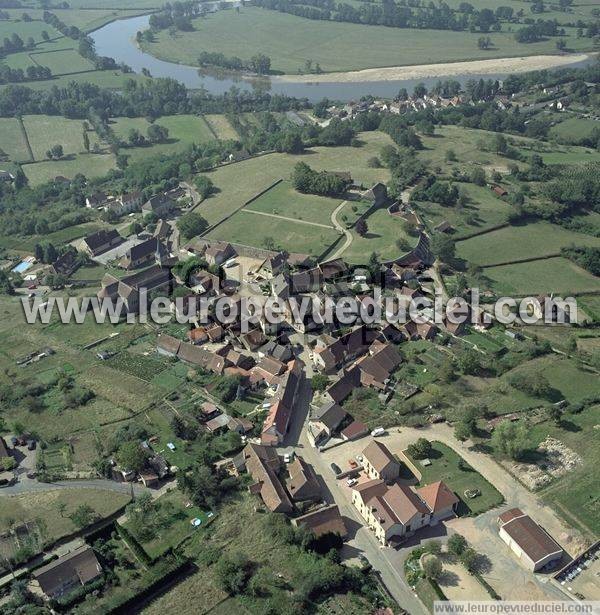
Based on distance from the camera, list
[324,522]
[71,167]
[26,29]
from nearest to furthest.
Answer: [324,522]
[71,167]
[26,29]

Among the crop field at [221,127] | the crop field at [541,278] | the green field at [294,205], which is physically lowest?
the crop field at [541,278]

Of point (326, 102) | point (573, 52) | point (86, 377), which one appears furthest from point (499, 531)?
point (573, 52)

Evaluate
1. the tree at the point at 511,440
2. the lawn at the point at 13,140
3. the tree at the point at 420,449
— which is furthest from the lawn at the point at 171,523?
the lawn at the point at 13,140

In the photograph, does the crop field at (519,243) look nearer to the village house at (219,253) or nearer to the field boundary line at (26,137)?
the village house at (219,253)

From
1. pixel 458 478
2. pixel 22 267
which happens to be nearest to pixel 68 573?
pixel 458 478

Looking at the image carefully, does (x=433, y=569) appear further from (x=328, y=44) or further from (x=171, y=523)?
(x=328, y=44)

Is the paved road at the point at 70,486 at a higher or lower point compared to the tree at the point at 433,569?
lower
